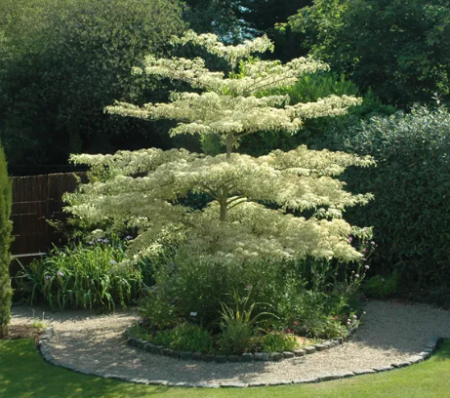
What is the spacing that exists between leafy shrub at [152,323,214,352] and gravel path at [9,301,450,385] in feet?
0.71

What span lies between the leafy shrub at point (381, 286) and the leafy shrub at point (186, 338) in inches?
120

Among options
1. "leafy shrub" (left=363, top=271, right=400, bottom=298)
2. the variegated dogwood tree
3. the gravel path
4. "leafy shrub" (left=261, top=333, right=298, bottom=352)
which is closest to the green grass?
the gravel path

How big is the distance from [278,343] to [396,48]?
30.7ft

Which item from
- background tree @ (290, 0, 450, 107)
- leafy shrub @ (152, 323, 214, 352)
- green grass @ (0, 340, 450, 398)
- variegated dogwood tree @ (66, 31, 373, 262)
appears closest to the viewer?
green grass @ (0, 340, 450, 398)

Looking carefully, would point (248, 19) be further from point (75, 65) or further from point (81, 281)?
point (81, 281)

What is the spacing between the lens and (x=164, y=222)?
7.77 m

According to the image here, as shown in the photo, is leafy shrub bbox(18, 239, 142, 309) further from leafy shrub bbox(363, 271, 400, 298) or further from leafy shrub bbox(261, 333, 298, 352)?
leafy shrub bbox(363, 271, 400, 298)

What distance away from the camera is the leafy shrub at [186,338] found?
7578mm

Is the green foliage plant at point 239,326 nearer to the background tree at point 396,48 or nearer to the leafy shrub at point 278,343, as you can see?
the leafy shrub at point 278,343

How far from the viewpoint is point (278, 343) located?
755 cm

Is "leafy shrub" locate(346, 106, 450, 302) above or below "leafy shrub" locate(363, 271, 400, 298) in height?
above

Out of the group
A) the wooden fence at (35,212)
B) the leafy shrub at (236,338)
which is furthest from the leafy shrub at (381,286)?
the wooden fence at (35,212)

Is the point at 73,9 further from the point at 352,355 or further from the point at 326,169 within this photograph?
the point at 352,355

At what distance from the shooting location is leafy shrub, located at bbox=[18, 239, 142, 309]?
31.9ft
